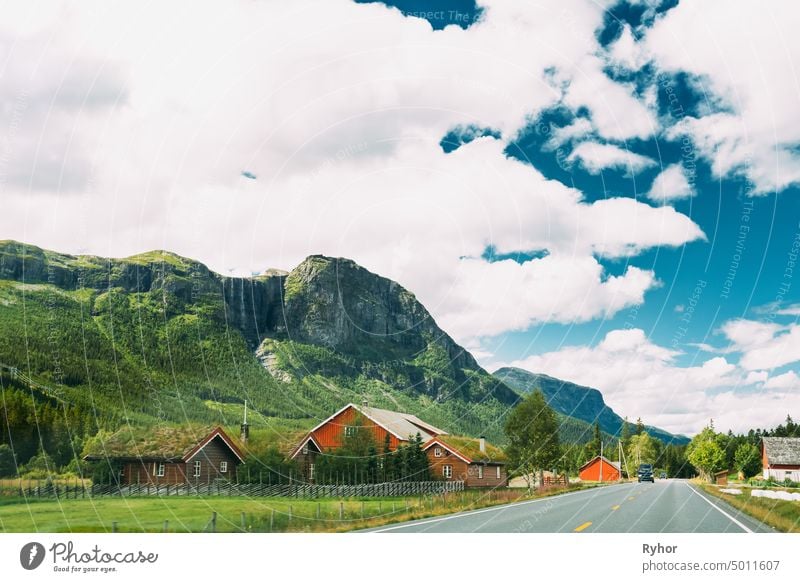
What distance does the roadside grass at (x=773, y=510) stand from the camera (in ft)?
63.5

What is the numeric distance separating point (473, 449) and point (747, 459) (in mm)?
29454

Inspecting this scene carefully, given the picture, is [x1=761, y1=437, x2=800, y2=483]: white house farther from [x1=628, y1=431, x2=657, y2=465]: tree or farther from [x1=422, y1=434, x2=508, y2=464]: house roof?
[x1=628, y1=431, x2=657, y2=465]: tree

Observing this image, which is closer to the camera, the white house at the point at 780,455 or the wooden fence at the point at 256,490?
the wooden fence at the point at 256,490

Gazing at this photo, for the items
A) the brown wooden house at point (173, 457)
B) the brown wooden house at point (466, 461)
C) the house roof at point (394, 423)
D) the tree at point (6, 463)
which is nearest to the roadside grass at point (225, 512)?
the brown wooden house at point (173, 457)

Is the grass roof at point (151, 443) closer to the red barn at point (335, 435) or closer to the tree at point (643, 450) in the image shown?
the red barn at point (335, 435)

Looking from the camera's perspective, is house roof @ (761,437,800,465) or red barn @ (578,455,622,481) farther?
red barn @ (578,455,622,481)

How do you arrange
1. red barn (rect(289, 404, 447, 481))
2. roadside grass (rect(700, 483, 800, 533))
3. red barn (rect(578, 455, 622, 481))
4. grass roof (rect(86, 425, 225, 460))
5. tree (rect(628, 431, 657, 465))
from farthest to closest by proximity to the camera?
1. tree (rect(628, 431, 657, 465))
2. red barn (rect(578, 455, 622, 481))
3. grass roof (rect(86, 425, 225, 460))
4. red barn (rect(289, 404, 447, 481))
5. roadside grass (rect(700, 483, 800, 533))

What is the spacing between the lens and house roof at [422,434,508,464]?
3838 centimetres

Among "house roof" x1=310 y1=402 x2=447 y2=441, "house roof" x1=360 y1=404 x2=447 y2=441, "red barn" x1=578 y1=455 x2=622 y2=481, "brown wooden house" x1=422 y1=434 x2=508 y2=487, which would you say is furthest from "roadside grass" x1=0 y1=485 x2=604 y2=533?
"red barn" x1=578 y1=455 x2=622 y2=481

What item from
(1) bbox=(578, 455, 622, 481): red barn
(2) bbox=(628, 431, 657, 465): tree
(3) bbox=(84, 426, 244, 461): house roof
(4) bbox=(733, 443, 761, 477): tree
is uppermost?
(3) bbox=(84, 426, 244, 461): house roof

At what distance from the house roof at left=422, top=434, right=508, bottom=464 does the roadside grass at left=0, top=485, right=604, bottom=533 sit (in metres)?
5.17

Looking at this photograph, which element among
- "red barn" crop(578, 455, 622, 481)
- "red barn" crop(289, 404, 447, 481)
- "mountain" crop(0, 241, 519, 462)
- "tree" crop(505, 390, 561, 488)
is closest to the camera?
"red barn" crop(289, 404, 447, 481)

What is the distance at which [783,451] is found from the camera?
2421 inches

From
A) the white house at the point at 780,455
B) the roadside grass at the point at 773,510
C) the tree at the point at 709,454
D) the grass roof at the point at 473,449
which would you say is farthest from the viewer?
the white house at the point at 780,455
